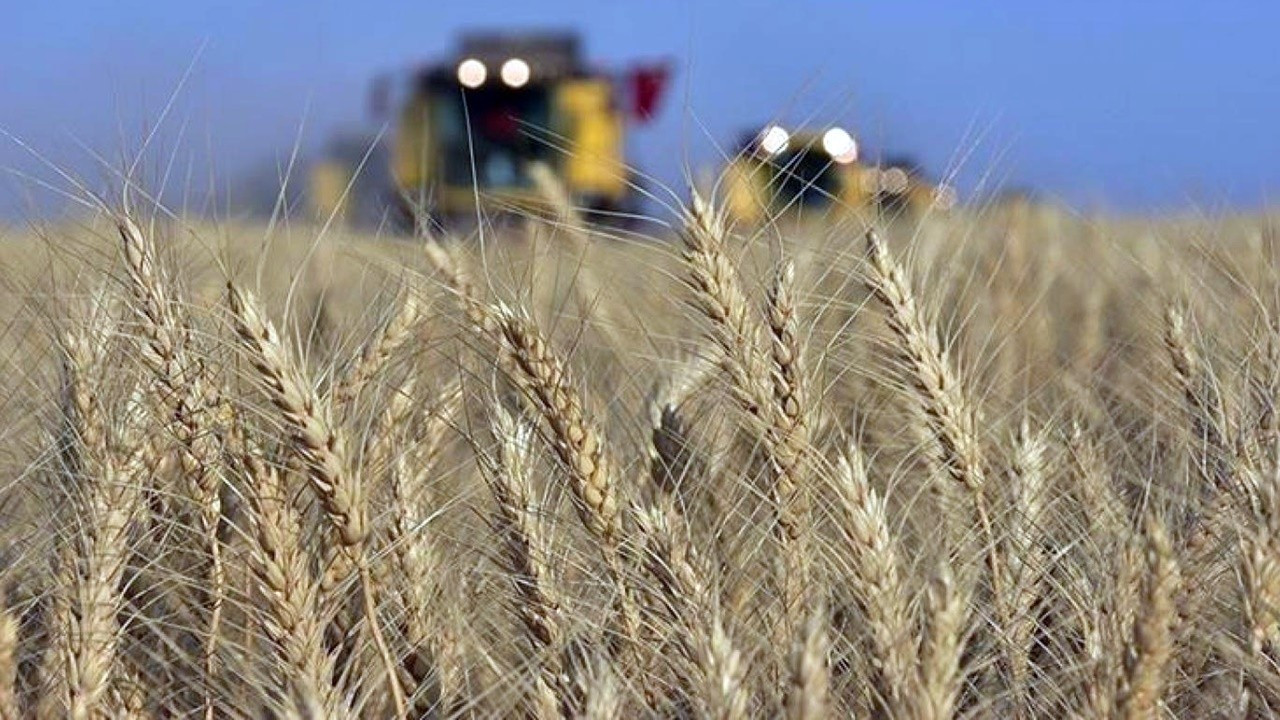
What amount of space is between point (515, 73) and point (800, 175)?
15.5 metres

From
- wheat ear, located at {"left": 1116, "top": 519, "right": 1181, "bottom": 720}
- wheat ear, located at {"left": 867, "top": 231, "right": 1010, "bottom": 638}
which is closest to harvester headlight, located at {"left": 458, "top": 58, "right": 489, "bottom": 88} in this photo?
wheat ear, located at {"left": 867, "top": 231, "right": 1010, "bottom": 638}

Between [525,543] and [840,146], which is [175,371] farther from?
[840,146]

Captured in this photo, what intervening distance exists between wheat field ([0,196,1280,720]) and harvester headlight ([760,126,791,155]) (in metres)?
0.09

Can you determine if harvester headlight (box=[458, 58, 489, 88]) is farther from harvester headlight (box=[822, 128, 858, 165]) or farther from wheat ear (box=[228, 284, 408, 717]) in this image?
wheat ear (box=[228, 284, 408, 717])

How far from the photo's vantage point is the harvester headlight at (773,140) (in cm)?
191

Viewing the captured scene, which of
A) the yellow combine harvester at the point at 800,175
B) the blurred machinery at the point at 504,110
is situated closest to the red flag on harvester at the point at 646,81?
the blurred machinery at the point at 504,110

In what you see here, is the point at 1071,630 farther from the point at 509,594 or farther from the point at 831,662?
the point at 509,594

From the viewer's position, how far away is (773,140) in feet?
6.56

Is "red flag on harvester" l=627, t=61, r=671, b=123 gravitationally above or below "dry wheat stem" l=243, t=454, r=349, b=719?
below

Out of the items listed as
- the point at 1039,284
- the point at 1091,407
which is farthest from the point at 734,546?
the point at 1039,284

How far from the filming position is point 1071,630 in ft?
6.07

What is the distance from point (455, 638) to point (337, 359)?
29 cm

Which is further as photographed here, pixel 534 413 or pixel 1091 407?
pixel 1091 407

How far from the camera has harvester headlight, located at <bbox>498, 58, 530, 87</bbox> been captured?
1731cm
